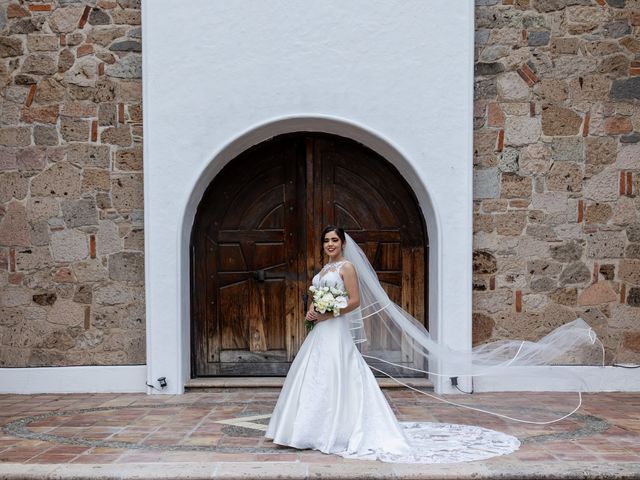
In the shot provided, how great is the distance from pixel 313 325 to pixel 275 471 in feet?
4.51

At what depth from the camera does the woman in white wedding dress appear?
5.39 meters

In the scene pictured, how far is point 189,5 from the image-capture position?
7742 mm

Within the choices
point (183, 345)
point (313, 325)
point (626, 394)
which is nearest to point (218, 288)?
point (183, 345)

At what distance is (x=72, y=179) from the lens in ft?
25.9

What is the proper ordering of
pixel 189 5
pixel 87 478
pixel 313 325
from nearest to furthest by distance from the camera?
pixel 87 478 < pixel 313 325 < pixel 189 5

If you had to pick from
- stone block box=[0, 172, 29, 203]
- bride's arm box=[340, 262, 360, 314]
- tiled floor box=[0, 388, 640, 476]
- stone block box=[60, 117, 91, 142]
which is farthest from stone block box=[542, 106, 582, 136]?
stone block box=[0, 172, 29, 203]

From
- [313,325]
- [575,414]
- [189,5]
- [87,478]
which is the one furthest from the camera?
[189,5]

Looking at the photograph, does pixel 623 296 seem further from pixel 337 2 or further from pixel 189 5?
pixel 189 5

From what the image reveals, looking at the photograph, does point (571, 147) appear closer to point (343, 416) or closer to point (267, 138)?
point (267, 138)

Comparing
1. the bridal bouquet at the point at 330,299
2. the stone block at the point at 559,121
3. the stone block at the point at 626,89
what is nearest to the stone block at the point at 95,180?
the bridal bouquet at the point at 330,299

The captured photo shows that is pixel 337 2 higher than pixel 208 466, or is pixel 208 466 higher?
pixel 337 2

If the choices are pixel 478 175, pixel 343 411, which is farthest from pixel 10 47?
pixel 343 411

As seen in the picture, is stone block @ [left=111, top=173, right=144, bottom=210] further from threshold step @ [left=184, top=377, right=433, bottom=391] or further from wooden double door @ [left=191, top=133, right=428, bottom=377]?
threshold step @ [left=184, top=377, right=433, bottom=391]

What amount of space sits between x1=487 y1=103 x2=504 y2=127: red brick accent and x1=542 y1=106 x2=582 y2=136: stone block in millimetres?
451
